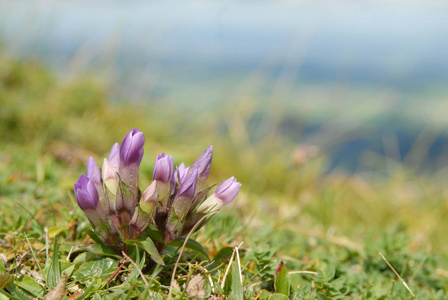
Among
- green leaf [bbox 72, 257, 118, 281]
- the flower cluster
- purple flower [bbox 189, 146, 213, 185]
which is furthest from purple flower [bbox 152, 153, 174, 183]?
green leaf [bbox 72, 257, 118, 281]

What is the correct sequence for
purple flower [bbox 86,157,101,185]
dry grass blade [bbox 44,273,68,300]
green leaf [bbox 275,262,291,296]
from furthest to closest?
1. green leaf [bbox 275,262,291,296]
2. purple flower [bbox 86,157,101,185]
3. dry grass blade [bbox 44,273,68,300]

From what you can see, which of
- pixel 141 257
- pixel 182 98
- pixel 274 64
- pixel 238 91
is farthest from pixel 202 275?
pixel 182 98

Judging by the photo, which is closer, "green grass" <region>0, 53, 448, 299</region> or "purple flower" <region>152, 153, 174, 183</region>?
"purple flower" <region>152, 153, 174, 183</region>

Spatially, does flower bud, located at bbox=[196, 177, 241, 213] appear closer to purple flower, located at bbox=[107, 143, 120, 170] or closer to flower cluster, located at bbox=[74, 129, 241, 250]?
flower cluster, located at bbox=[74, 129, 241, 250]

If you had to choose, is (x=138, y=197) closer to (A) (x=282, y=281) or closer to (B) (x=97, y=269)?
(B) (x=97, y=269)

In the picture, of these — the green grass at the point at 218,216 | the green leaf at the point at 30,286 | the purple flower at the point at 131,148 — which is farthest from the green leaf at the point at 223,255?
the green leaf at the point at 30,286

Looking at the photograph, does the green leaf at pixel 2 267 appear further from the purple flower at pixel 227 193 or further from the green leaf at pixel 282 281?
the green leaf at pixel 282 281
